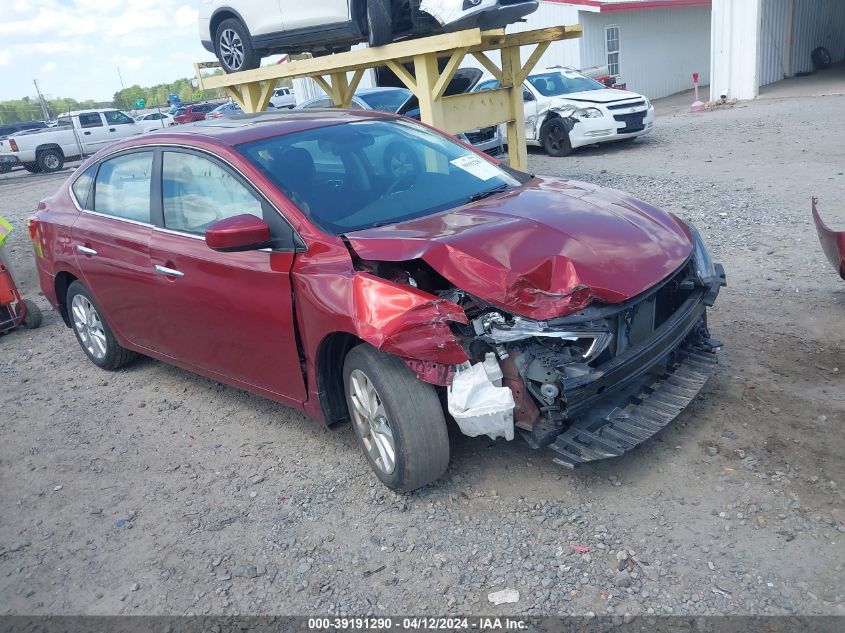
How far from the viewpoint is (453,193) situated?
4066 mm

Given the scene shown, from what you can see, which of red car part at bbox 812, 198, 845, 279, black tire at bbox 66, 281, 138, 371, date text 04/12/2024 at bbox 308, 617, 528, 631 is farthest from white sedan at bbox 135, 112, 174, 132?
date text 04/12/2024 at bbox 308, 617, 528, 631

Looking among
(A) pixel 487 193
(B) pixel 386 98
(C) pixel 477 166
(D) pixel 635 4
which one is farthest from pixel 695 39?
(A) pixel 487 193

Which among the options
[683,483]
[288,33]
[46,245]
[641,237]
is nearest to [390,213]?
[641,237]

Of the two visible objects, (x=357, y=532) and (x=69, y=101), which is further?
(x=69, y=101)

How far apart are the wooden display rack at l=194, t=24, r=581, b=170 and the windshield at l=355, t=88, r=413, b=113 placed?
88.6 inches

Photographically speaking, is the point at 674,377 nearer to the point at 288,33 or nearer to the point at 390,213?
the point at 390,213

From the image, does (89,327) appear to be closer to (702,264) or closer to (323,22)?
(702,264)

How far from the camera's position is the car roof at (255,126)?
4.15 meters

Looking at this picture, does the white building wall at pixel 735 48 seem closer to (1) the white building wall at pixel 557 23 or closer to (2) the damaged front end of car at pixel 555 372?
(1) the white building wall at pixel 557 23

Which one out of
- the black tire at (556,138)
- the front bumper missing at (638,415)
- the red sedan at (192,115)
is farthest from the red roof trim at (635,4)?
the front bumper missing at (638,415)

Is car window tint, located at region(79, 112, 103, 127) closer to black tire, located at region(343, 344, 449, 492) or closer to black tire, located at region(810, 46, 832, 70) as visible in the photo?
black tire, located at region(810, 46, 832, 70)

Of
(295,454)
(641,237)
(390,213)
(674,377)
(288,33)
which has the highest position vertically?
(288,33)

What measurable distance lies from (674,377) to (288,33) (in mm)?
7315

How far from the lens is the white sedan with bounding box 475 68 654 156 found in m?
12.9
